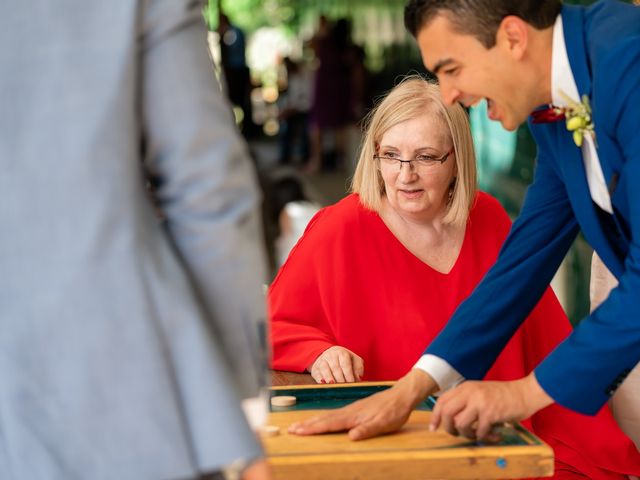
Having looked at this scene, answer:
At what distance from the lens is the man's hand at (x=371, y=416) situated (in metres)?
2.11

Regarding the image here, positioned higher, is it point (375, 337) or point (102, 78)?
point (102, 78)

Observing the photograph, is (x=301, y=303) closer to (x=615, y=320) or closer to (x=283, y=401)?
(x=283, y=401)

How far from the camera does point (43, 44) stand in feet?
4.68

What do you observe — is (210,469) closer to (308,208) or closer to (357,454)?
(357,454)

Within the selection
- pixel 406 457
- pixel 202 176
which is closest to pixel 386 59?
pixel 406 457

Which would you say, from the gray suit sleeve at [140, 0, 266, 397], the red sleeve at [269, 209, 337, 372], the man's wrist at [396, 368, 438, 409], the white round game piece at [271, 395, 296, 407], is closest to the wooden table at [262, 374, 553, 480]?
the man's wrist at [396, 368, 438, 409]

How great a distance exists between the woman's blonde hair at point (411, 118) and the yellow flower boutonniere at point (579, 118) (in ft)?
3.43

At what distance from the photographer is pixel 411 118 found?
3143 millimetres

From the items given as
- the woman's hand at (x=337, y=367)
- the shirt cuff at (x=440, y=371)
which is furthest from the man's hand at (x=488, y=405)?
the woman's hand at (x=337, y=367)

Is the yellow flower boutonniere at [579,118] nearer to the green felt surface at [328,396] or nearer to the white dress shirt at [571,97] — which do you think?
the white dress shirt at [571,97]

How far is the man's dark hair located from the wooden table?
2.52ft

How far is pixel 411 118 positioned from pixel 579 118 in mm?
1128

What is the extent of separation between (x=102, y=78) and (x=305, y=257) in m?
1.80

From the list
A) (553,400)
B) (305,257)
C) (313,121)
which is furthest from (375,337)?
(313,121)
